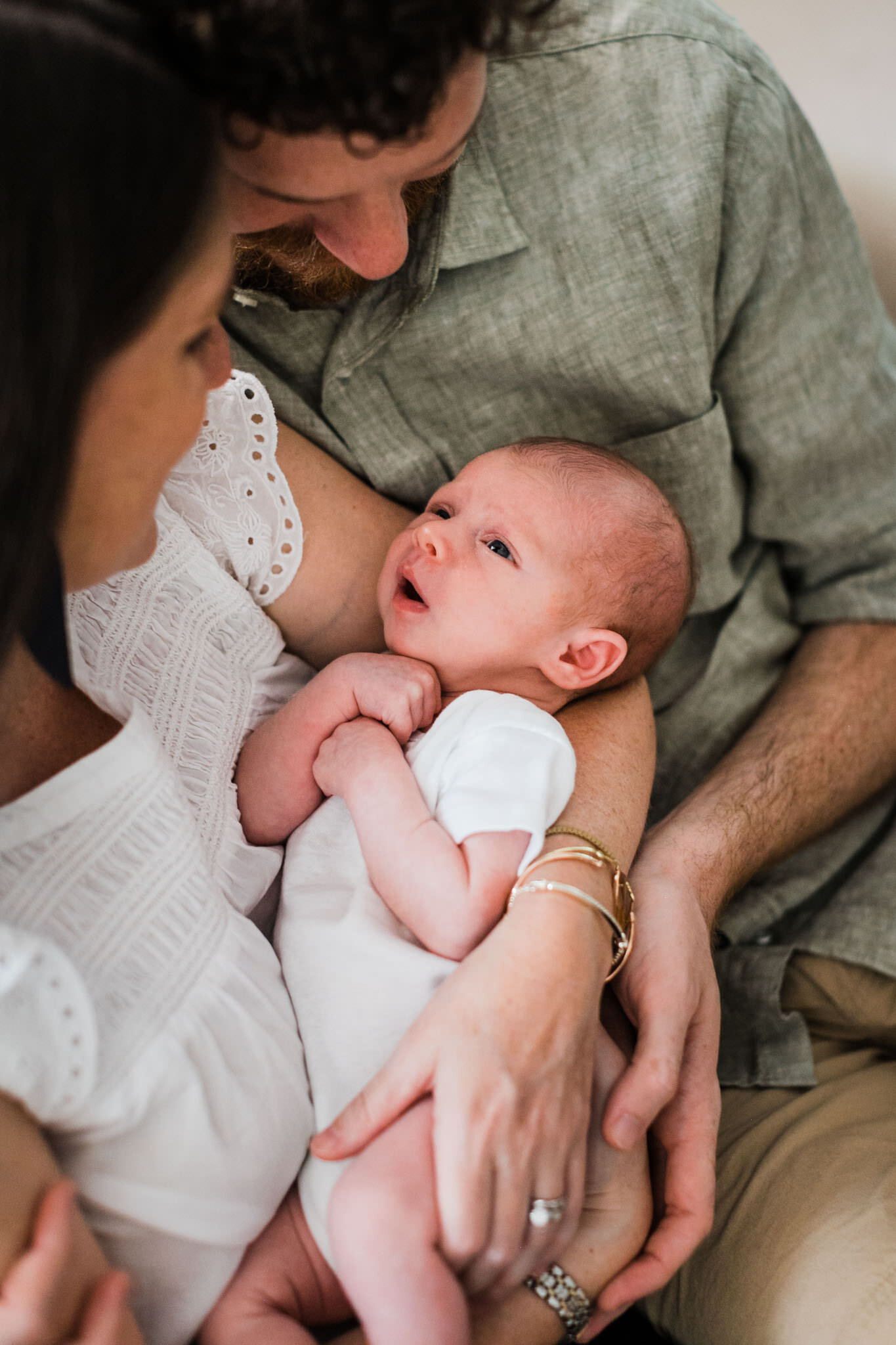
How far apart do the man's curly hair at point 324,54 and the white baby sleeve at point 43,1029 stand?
1.94ft

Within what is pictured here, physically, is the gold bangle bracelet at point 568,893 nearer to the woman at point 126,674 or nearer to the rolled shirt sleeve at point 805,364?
the woman at point 126,674

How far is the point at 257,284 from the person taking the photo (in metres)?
1.17

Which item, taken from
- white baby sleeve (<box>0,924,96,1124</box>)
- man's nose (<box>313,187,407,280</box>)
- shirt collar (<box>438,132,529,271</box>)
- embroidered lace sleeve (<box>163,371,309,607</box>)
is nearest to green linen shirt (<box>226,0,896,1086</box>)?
shirt collar (<box>438,132,529,271</box>)

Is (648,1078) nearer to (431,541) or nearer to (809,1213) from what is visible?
(809,1213)

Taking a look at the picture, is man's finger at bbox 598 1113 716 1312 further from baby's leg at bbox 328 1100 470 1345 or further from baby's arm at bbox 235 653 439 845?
baby's arm at bbox 235 653 439 845

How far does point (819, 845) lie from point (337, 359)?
97cm

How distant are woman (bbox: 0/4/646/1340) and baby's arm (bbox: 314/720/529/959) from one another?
0.04m

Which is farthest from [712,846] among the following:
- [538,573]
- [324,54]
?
[324,54]

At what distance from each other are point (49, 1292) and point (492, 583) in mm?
747

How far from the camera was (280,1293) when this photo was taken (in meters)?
0.76

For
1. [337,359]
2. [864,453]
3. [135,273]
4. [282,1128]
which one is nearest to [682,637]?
[864,453]

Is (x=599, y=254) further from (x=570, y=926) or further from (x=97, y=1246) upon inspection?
(x=97, y=1246)

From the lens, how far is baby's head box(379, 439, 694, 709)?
42.8 inches

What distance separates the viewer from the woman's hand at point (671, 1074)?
2.81 feet
